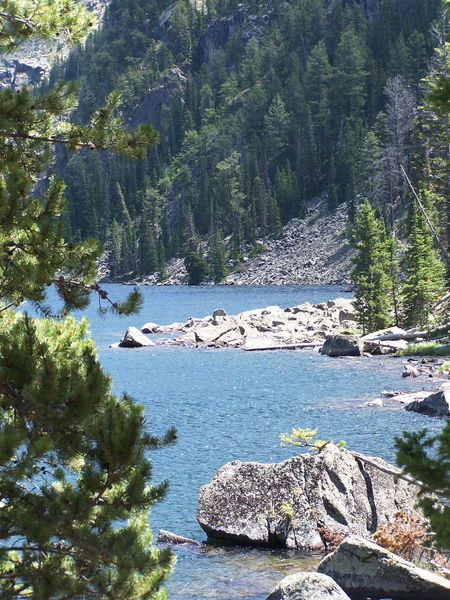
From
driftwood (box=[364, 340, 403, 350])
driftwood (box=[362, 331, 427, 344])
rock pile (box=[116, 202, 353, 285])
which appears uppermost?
rock pile (box=[116, 202, 353, 285])

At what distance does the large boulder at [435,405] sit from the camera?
25797 millimetres

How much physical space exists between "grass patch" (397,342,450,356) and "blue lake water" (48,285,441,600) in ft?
4.43

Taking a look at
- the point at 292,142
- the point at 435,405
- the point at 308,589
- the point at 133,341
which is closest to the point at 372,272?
the point at 133,341

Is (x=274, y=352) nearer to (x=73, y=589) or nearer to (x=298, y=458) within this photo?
(x=298, y=458)

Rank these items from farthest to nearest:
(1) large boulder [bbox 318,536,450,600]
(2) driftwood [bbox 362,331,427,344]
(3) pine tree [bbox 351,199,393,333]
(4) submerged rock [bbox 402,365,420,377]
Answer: (3) pine tree [bbox 351,199,393,333], (2) driftwood [bbox 362,331,427,344], (4) submerged rock [bbox 402,365,420,377], (1) large boulder [bbox 318,536,450,600]

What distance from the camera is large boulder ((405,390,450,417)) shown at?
84.6ft

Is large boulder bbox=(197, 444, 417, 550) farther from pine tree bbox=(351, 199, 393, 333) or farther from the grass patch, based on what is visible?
pine tree bbox=(351, 199, 393, 333)

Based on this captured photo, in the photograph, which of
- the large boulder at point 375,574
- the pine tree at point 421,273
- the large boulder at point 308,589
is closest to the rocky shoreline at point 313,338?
the pine tree at point 421,273

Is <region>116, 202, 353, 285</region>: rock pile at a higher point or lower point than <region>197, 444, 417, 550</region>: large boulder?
higher

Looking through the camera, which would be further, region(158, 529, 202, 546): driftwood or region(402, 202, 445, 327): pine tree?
region(402, 202, 445, 327): pine tree

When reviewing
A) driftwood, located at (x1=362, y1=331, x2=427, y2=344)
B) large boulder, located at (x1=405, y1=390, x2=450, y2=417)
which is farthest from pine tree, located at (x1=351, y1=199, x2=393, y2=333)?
large boulder, located at (x1=405, y1=390, x2=450, y2=417)

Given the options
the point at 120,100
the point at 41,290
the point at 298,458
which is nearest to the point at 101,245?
the point at 41,290

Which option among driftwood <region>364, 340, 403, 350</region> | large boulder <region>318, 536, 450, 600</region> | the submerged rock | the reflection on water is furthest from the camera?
driftwood <region>364, 340, 403, 350</region>

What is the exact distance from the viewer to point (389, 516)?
15141 millimetres
